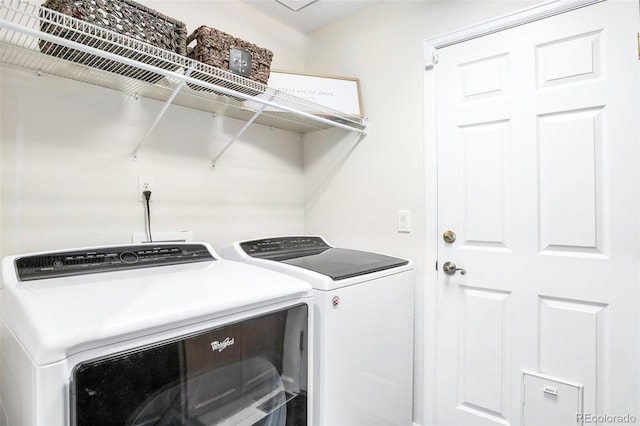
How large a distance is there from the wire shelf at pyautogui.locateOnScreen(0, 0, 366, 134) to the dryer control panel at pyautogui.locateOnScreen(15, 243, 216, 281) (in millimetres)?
606

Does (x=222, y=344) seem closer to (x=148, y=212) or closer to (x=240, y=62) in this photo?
(x=148, y=212)

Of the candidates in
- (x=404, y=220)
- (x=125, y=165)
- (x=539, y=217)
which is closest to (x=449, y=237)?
(x=404, y=220)

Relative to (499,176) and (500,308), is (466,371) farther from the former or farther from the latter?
(499,176)

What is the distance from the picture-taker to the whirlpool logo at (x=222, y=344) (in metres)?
0.94

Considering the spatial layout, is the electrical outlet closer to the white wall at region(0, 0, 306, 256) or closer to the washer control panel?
the white wall at region(0, 0, 306, 256)

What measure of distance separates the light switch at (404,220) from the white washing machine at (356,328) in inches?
8.8

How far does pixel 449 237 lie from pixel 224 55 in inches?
53.3

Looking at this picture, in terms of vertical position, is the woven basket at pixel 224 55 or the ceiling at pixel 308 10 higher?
the ceiling at pixel 308 10

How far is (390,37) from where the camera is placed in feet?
6.40

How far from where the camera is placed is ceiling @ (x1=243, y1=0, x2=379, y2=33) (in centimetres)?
201

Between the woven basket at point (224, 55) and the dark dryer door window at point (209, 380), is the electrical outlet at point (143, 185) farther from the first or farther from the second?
the dark dryer door window at point (209, 380)

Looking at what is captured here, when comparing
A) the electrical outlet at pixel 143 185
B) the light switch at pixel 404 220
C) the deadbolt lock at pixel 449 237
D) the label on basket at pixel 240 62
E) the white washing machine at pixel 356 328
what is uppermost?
the label on basket at pixel 240 62

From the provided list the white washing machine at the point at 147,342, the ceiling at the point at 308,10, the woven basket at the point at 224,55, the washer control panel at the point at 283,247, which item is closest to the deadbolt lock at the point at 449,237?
the washer control panel at the point at 283,247

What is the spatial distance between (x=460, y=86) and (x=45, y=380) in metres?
1.89
